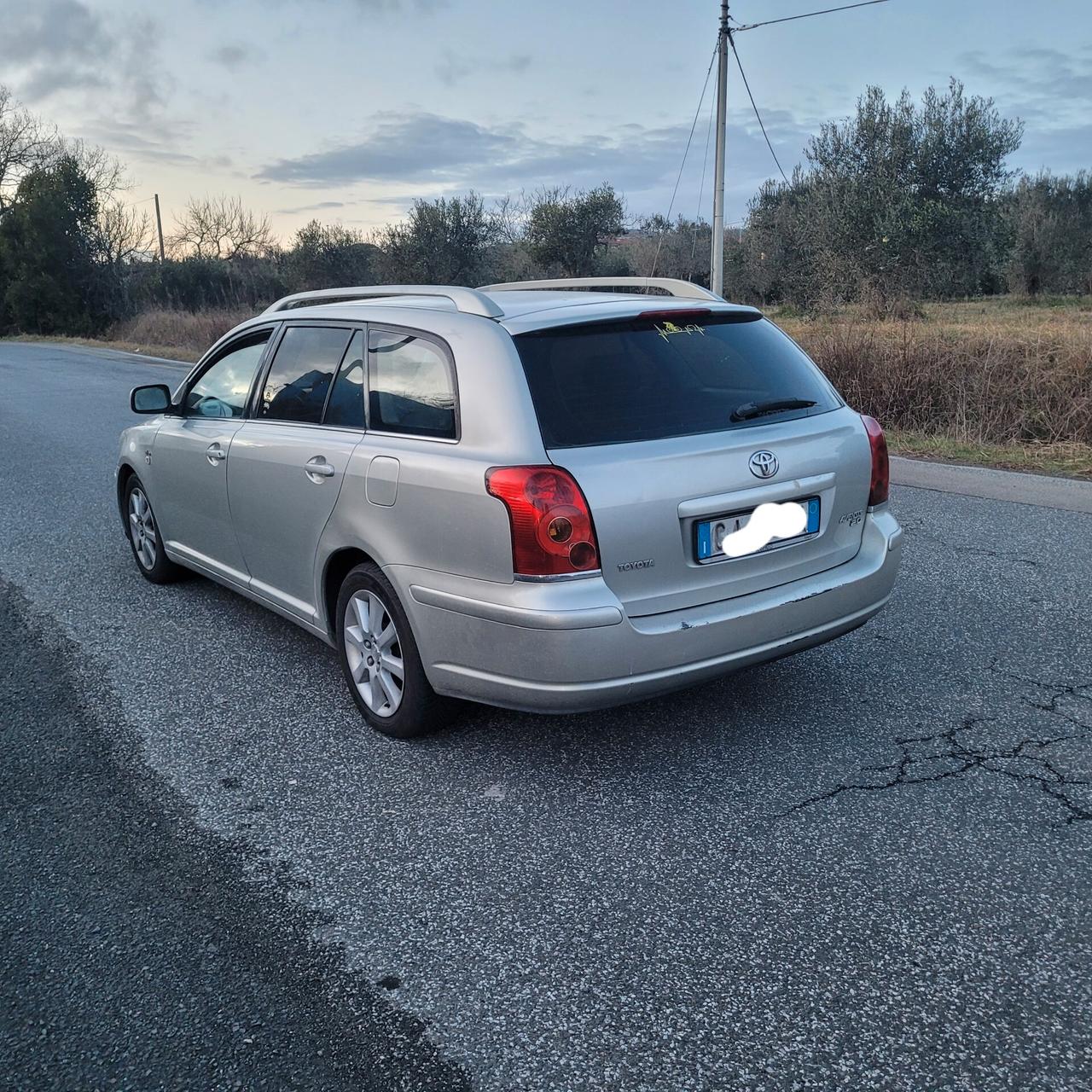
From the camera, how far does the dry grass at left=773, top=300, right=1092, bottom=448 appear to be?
10180 millimetres

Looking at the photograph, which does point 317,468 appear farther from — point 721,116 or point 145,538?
point 721,116

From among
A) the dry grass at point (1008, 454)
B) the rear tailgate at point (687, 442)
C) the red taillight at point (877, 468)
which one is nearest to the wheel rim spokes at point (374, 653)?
the rear tailgate at point (687, 442)

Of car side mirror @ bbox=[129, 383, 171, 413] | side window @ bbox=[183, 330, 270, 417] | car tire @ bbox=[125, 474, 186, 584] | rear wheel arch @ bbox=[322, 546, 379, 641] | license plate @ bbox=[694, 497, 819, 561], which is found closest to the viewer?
license plate @ bbox=[694, 497, 819, 561]

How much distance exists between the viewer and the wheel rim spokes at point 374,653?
3727 millimetres

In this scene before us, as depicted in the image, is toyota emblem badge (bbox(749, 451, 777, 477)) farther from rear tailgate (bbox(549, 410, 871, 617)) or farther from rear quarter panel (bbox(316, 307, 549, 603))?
rear quarter panel (bbox(316, 307, 549, 603))

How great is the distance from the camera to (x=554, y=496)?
10.3ft

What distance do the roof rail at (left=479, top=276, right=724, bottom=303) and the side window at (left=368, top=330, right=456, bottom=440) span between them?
22.7 inches

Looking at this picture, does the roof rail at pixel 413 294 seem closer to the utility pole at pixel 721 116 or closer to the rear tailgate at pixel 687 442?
the rear tailgate at pixel 687 442

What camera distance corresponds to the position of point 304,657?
473 cm

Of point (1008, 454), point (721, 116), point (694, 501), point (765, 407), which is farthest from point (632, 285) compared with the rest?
point (721, 116)

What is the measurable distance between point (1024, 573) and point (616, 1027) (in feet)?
14.2

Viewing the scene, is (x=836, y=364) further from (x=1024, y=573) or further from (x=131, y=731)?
(x=131, y=731)

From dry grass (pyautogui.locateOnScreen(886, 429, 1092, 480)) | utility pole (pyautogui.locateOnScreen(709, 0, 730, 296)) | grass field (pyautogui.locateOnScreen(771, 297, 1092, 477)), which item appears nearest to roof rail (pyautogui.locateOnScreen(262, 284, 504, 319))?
dry grass (pyautogui.locateOnScreen(886, 429, 1092, 480))

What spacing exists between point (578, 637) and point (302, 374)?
2012 mm
